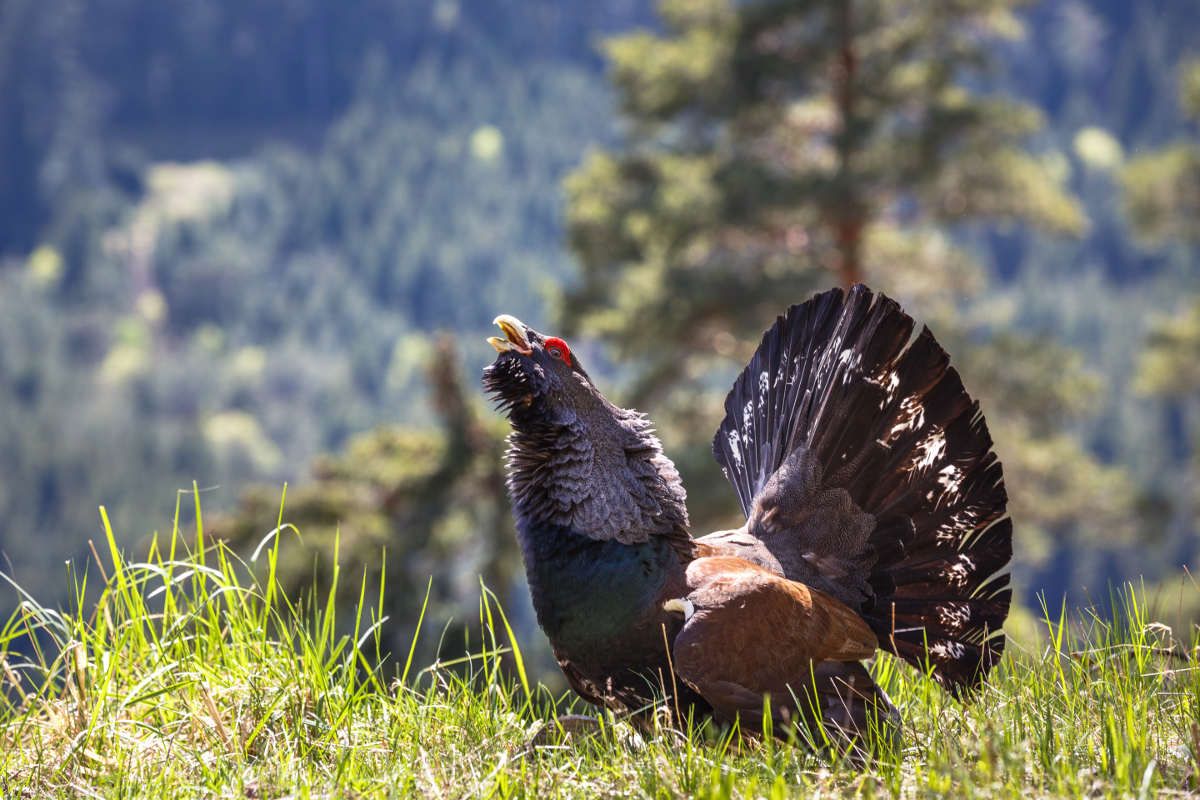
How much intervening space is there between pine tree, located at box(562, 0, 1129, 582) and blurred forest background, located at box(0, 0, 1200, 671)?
0.06 meters

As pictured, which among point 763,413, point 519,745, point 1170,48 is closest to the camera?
point 519,745

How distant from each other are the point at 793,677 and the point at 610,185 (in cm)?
1582

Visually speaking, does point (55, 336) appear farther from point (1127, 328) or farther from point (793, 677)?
point (793, 677)

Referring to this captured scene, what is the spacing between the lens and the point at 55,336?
15775 cm

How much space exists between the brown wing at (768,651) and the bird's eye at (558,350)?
31.1 inches

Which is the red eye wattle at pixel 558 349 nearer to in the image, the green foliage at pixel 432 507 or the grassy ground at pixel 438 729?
the grassy ground at pixel 438 729

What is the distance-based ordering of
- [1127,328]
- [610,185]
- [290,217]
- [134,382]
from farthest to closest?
[290,217] → [134,382] → [1127,328] → [610,185]

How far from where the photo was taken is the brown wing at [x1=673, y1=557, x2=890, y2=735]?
3.56m

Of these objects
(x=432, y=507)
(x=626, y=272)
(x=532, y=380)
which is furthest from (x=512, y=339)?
(x=626, y=272)

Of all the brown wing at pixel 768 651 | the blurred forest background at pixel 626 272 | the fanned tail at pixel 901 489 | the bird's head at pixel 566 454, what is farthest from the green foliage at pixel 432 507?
the brown wing at pixel 768 651

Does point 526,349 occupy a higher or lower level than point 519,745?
higher

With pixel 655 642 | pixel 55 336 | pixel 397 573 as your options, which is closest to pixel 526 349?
pixel 655 642

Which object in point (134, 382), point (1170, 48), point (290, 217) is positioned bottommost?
point (134, 382)

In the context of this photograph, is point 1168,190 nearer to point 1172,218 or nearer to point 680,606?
point 1172,218
